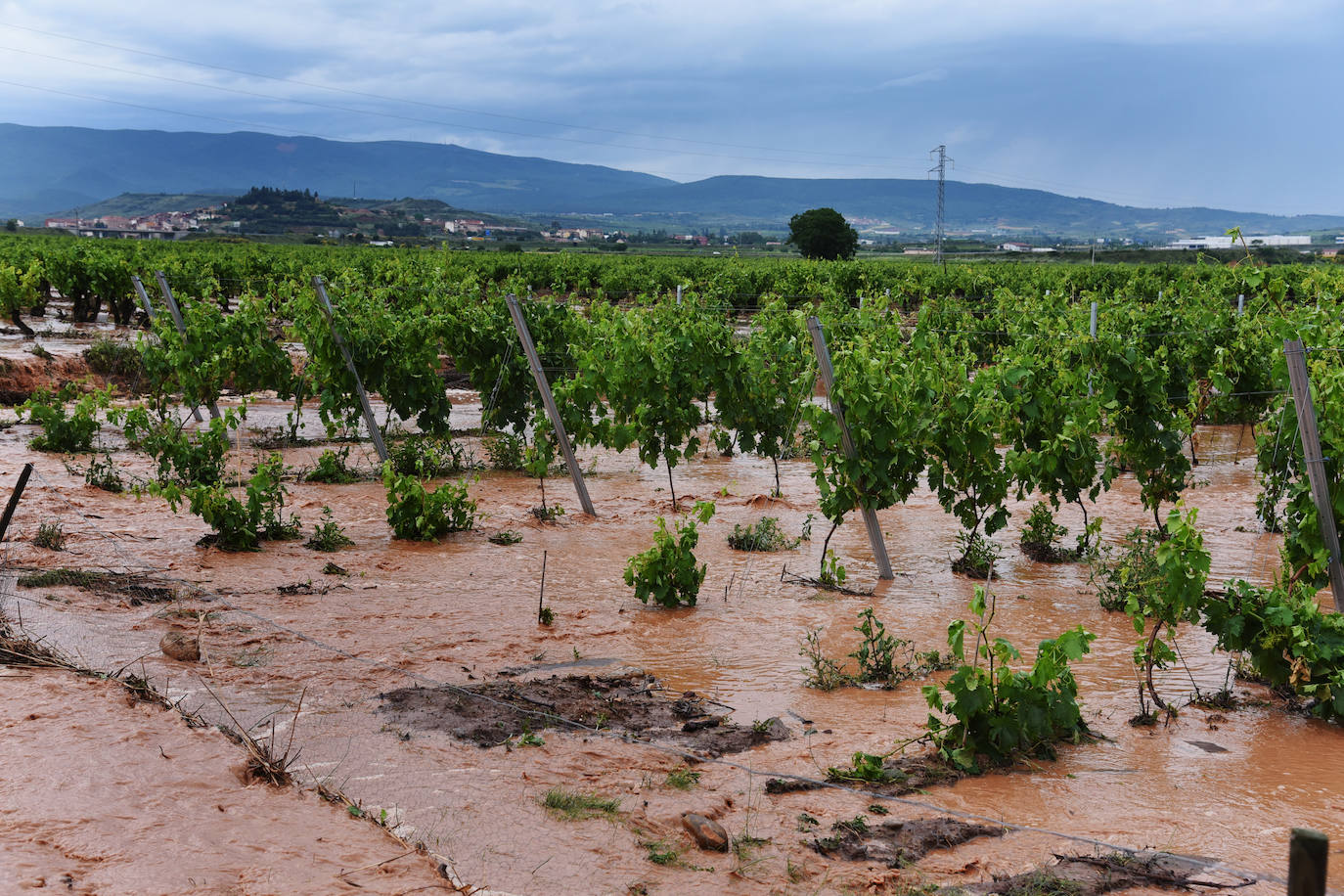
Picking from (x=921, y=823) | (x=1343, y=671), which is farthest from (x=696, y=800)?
(x=1343, y=671)

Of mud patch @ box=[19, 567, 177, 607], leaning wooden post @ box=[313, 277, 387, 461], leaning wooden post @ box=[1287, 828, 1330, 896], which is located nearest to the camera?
leaning wooden post @ box=[1287, 828, 1330, 896]

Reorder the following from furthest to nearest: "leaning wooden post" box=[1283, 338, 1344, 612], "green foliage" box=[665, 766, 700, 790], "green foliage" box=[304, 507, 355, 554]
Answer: "green foliage" box=[304, 507, 355, 554]
"leaning wooden post" box=[1283, 338, 1344, 612]
"green foliage" box=[665, 766, 700, 790]

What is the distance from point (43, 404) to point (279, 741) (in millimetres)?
8902

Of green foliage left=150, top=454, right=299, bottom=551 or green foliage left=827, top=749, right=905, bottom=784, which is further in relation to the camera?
green foliage left=150, top=454, right=299, bottom=551

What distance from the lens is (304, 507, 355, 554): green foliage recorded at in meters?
8.22

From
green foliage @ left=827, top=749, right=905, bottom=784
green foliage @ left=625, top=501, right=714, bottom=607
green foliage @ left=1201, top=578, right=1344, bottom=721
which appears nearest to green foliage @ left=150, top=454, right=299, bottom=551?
green foliage @ left=625, top=501, right=714, bottom=607

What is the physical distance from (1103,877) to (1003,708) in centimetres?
114

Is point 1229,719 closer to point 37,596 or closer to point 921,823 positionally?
point 921,823

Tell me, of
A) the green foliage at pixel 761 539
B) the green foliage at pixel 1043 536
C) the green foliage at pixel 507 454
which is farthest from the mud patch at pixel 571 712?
the green foliage at pixel 507 454

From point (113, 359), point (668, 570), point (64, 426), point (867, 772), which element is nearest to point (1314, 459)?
point (867, 772)

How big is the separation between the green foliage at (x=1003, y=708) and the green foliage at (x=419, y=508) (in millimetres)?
5187

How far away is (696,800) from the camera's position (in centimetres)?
412

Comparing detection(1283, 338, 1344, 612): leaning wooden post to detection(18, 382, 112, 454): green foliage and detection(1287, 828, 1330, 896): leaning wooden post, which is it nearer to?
detection(1287, 828, 1330, 896): leaning wooden post

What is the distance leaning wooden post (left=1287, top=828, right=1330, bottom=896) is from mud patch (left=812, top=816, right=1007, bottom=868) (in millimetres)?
1841
